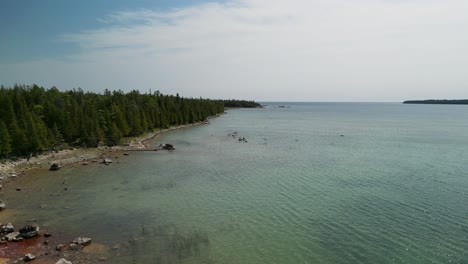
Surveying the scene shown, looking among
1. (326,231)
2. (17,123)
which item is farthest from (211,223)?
(17,123)

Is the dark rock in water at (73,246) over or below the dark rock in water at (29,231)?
below

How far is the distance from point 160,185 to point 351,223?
24.6m

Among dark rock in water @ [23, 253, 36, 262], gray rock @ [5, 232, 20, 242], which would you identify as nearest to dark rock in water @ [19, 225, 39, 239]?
gray rock @ [5, 232, 20, 242]

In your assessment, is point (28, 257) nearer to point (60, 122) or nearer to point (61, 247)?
point (61, 247)

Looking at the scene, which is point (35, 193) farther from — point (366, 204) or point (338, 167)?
point (338, 167)

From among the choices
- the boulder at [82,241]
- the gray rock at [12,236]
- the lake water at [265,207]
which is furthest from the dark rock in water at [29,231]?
the boulder at [82,241]

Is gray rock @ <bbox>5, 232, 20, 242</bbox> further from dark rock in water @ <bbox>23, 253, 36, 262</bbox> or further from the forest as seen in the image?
the forest

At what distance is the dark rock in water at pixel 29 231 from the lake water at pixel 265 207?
2410mm

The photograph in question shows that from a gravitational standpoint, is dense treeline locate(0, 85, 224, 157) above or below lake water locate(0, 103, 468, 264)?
above

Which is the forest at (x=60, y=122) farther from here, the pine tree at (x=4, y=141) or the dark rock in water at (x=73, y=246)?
the dark rock in water at (x=73, y=246)

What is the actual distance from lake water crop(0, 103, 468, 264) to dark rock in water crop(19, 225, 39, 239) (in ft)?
7.91

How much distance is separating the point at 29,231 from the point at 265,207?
20619 millimetres

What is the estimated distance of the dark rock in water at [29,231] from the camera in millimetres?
26781

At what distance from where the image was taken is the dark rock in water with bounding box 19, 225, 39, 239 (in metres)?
26.8
